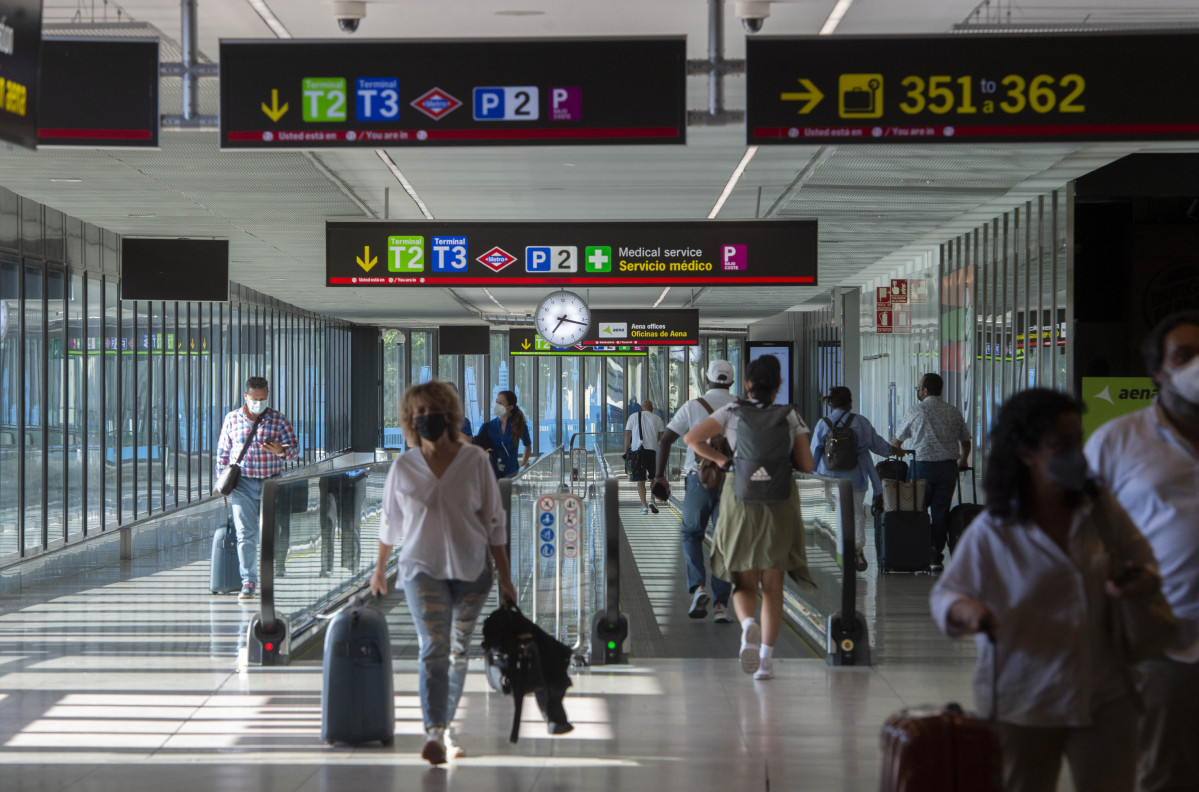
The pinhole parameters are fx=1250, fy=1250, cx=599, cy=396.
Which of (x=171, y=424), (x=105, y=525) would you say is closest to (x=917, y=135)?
(x=105, y=525)

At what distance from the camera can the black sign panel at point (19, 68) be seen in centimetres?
386

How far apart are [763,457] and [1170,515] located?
329 cm

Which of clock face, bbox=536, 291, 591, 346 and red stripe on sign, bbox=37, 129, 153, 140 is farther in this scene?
clock face, bbox=536, 291, 591, 346

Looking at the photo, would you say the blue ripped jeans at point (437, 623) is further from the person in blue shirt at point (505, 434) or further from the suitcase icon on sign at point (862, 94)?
the person in blue shirt at point (505, 434)

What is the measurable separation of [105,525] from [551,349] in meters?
8.90

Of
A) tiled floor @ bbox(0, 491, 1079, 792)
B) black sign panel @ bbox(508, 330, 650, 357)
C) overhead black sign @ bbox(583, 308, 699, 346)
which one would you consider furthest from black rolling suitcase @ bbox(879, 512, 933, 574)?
black sign panel @ bbox(508, 330, 650, 357)

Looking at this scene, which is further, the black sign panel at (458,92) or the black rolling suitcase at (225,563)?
the black rolling suitcase at (225,563)

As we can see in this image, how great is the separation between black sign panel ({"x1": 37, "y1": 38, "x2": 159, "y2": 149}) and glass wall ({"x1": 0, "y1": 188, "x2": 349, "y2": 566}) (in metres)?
6.39

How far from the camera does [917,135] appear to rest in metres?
5.29

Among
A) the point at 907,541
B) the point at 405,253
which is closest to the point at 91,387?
the point at 405,253

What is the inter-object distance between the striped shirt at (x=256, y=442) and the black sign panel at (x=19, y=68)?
5723 mm

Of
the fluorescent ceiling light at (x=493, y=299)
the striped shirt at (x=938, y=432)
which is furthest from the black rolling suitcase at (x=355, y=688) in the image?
the fluorescent ceiling light at (x=493, y=299)

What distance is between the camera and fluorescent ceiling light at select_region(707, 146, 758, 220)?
34.3 ft

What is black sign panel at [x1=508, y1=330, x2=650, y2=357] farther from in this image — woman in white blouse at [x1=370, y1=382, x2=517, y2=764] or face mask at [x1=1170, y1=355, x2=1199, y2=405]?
face mask at [x1=1170, y1=355, x2=1199, y2=405]
